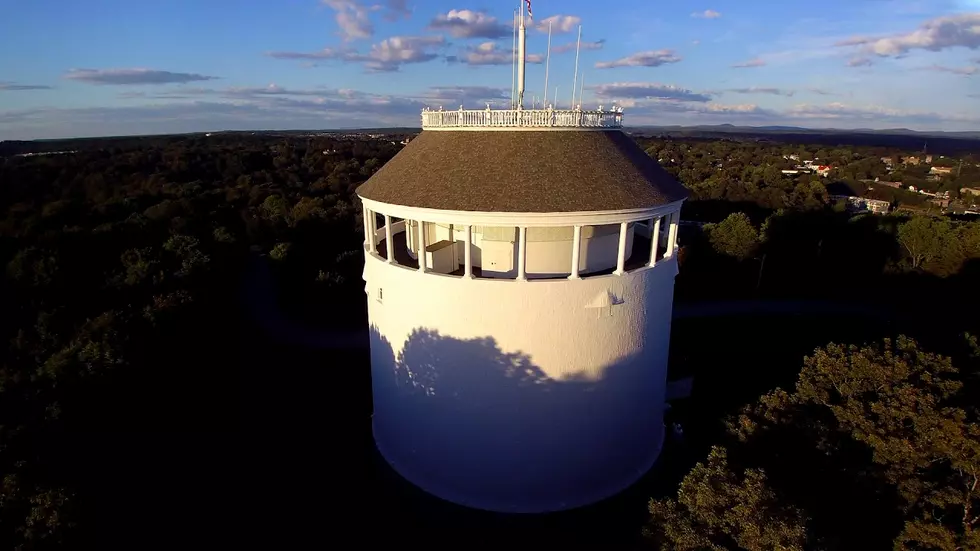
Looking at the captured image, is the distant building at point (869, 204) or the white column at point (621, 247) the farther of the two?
the distant building at point (869, 204)

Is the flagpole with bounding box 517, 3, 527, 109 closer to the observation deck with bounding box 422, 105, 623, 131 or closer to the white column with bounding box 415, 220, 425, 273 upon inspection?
the observation deck with bounding box 422, 105, 623, 131

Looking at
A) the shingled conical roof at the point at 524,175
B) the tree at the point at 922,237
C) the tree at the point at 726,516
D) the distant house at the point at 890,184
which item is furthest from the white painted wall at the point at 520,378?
the distant house at the point at 890,184

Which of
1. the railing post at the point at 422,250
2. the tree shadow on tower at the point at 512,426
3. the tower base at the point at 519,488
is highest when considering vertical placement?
the railing post at the point at 422,250

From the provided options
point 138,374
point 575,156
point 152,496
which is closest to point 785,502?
point 575,156

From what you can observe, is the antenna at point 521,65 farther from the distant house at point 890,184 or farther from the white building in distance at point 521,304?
the distant house at point 890,184

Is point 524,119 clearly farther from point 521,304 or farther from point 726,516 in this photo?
point 726,516

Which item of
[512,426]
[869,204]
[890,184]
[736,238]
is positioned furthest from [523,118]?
[890,184]

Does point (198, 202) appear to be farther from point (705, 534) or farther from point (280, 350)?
point (705, 534)
